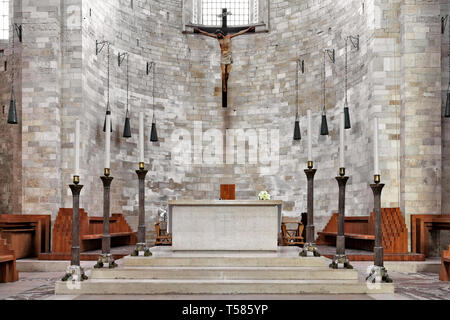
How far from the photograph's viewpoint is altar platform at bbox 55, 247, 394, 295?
6.98 m

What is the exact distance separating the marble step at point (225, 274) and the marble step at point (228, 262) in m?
0.42

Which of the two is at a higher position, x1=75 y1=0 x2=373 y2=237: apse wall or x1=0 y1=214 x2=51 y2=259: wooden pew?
x1=75 y1=0 x2=373 y2=237: apse wall

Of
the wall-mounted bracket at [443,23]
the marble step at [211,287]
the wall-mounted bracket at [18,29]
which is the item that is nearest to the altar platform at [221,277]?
the marble step at [211,287]

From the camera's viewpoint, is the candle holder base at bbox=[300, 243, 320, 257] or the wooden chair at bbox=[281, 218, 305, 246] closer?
the candle holder base at bbox=[300, 243, 320, 257]

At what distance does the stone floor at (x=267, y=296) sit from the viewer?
6.68 m

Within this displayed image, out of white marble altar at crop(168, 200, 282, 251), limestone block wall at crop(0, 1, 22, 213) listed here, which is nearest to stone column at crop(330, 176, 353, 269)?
white marble altar at crop(168, 200, 282, 251)

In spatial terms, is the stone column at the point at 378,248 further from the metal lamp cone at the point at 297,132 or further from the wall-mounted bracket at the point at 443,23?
the metal lamp cone at the point at 297,132

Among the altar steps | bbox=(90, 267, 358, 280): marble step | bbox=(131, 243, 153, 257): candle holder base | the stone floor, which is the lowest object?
the stone floor

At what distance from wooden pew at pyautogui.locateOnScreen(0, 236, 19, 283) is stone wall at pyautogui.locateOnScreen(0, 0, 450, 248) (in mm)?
4303

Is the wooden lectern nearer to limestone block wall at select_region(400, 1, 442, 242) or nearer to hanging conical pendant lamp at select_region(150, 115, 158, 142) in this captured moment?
limestone block wall at select_region(400, 1, 442, 242)

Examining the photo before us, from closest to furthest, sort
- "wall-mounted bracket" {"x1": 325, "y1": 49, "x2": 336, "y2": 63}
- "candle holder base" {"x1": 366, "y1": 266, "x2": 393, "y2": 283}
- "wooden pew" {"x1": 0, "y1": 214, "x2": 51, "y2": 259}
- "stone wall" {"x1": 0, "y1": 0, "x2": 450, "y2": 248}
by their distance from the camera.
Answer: "candle holder base" {"x1": 366, "y1": 266, "x2": 393, "y2": 283} → "wooden pew" {"x1": 0, "y1": 214, "x2": 51, "y2": 259} → "stone wall" {"x1": 0, "y1": 0, "x2": 450, "y2": 248} → "wall-mounted bracket" {"x1": 325, "y1": 49, "x2": 336, "y2": 63}

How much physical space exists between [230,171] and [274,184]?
5.17 feet

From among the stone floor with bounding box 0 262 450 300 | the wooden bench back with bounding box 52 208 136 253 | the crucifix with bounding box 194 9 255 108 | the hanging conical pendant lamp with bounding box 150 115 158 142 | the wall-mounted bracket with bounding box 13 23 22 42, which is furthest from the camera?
the crucifix with bounding box 194 9 255 108
